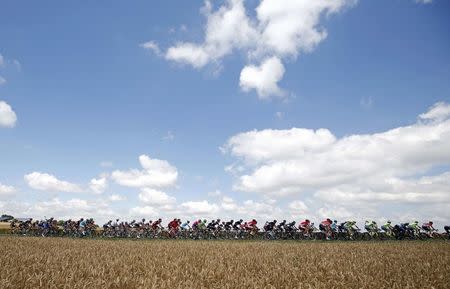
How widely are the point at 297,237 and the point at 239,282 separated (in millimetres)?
27169

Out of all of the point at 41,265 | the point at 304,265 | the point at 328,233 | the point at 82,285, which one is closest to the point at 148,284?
the point at 82,285

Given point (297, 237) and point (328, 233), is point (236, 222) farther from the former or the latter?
point (328, 233)

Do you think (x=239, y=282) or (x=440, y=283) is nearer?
(x=239, y=282)

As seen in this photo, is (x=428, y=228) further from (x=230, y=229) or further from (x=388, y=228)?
(x=230, y=229)

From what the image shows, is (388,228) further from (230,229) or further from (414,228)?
(230,229)

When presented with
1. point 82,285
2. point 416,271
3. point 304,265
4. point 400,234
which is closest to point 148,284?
point 82,285

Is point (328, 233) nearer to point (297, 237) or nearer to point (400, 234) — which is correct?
point (297, 237)

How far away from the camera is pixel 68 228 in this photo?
138 ft

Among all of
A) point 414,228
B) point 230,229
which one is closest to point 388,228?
point 414,228

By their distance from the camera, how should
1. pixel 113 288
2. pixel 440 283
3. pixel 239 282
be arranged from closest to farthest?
pixel 113 288 → pixel 239 282 → pixel 440 283

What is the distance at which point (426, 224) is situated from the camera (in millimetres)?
34375

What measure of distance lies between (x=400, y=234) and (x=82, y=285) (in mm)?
31817

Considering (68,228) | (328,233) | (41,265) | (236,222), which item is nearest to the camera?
(41,265)

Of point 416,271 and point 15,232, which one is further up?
point 15,232
